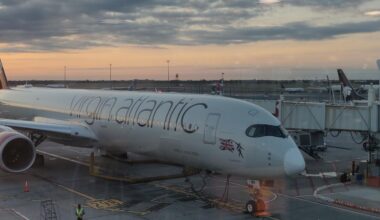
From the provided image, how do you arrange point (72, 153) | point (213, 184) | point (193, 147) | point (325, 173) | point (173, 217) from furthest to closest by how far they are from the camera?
1. point (72, 153)
2. point (325, 173)
3. point (213, 184)
4. point (193, 147)
5. point (173, 217)

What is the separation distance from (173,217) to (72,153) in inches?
630

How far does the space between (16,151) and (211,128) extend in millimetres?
9270

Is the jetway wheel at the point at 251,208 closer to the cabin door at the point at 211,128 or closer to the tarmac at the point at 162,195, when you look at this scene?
the tarmac at the point at 162,195

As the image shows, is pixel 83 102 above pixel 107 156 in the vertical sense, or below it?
above

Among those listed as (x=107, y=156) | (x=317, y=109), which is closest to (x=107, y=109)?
(x=107, y=156)

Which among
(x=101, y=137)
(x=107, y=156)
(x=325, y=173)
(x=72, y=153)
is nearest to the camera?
(x=101, y=137)

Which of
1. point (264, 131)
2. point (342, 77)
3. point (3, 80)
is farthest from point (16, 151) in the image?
point (342, 77)

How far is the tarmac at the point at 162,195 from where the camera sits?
15.1 metres

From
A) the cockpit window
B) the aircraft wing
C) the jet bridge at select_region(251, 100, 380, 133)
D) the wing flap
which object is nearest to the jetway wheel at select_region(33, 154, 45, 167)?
the aircraft wing

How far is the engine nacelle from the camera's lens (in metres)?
19.4

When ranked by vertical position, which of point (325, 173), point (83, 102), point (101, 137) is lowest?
point (325, 173)

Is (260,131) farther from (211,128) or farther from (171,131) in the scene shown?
(171,131)

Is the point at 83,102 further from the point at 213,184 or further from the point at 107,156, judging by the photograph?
the point at 213,184

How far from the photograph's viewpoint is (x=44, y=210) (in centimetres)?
1517
